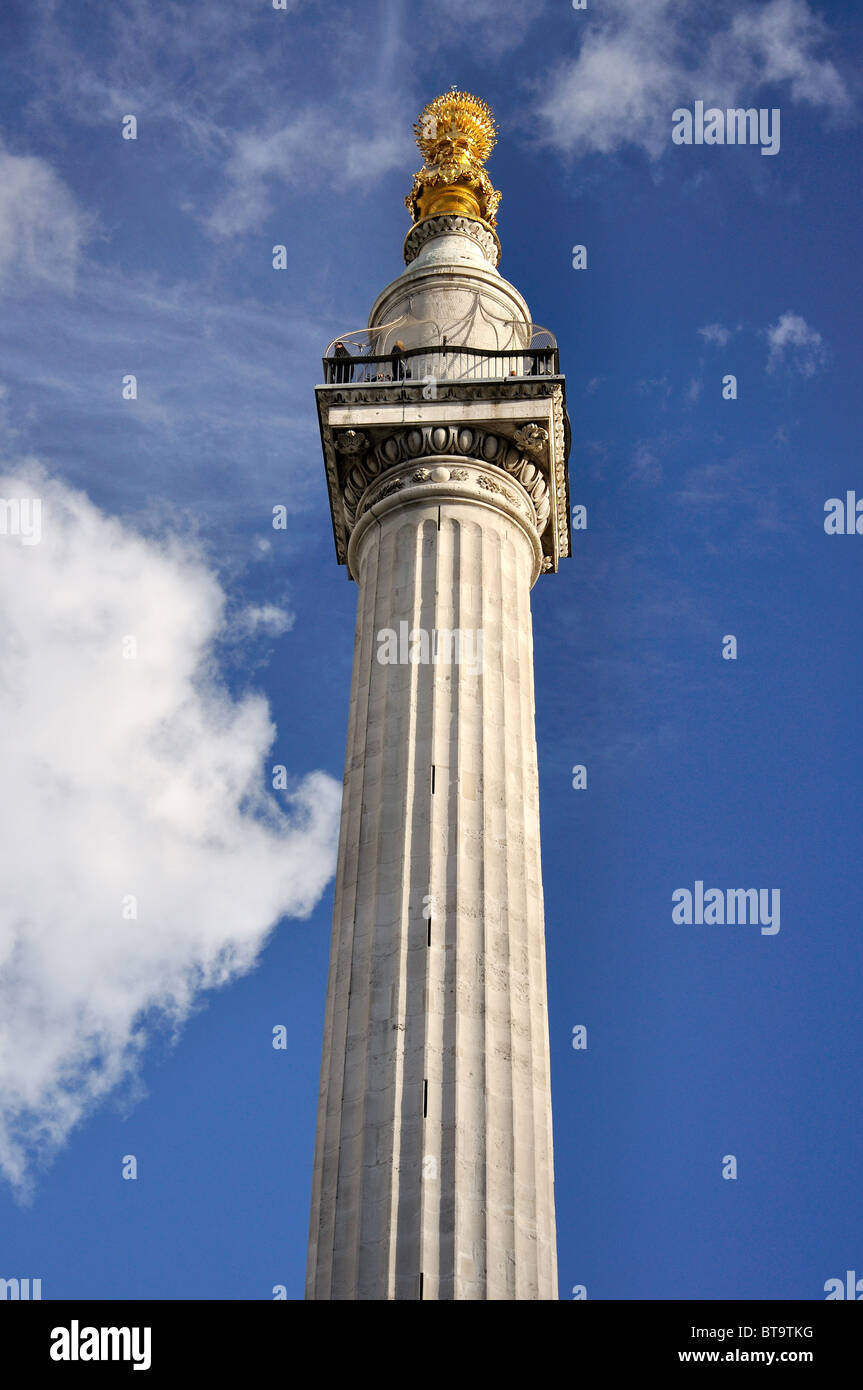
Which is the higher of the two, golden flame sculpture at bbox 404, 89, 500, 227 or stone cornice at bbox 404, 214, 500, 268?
golden flame sculpture at bbox 404, 89, 500, 227

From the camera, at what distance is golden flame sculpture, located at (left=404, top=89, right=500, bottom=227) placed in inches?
1745

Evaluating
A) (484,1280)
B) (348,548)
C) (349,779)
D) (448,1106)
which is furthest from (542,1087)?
(348,548)

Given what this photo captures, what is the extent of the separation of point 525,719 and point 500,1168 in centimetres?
991

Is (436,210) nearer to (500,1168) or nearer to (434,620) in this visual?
(434,620)

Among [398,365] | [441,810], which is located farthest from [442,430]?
[441,810]

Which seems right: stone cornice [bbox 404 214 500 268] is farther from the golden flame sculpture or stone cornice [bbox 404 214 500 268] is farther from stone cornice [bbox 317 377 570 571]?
stone cornice [bbox 317 377 570 571]

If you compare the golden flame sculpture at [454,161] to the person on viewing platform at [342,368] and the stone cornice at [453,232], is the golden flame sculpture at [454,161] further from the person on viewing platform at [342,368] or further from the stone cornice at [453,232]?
the person on viewing platform at [342,368]

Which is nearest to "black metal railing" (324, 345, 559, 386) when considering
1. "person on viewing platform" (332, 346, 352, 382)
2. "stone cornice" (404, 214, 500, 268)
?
"person on viewing platform" (332, 346, 352, 382)

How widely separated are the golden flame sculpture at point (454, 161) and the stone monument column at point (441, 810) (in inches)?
81.2

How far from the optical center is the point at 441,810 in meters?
28.9

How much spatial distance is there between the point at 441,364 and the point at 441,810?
501 inches

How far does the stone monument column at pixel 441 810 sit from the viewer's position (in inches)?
→ 953

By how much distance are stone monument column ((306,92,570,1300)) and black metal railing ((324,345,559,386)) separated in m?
0.07

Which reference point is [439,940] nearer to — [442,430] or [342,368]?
[442,430]
